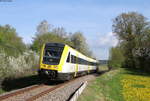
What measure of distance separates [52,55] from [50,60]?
1.57 ft

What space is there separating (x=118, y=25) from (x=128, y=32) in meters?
3.08

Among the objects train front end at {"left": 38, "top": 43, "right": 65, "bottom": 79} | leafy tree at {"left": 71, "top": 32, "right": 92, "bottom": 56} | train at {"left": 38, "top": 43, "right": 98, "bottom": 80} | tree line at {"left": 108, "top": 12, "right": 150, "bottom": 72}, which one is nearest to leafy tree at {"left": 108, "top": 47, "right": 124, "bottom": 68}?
tree line at {"left": 108, "top": 12, "right": 150, "bottom": 72}

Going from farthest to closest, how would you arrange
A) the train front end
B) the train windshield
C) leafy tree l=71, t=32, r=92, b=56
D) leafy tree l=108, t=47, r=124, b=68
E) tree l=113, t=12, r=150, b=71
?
leafy tree l=71, t=32, r=92, b=56, leafy tree l=108, t=47, r=124, b=68, tree l=113, t=12, r=150, b=71, the train windshield, the train front end

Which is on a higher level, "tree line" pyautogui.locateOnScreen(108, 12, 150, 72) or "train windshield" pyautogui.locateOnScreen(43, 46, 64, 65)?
"tree line" pyautogui.locateOnScreen(108, 12, 150, 72)

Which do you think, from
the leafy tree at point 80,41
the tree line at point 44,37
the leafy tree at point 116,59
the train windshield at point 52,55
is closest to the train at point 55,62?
the train windshield at point 52,55

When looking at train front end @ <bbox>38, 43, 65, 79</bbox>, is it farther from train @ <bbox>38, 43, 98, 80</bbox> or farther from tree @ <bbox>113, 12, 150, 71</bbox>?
tree @ <bbox>113, 12, 150, 71</bbox>

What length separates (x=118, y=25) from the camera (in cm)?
6231

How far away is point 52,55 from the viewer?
62.5 feet

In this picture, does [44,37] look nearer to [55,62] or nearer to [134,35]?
[134,35]

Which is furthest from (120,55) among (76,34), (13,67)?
(13,67)

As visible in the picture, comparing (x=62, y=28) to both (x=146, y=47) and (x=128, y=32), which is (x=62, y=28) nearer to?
(x=128, y=32)

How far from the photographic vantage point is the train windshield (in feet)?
61.4

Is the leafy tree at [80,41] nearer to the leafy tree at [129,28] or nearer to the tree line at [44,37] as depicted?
the tree line at [44,37]

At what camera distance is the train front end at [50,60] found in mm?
18312
